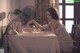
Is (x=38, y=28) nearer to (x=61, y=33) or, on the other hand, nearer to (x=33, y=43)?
(x=61, y=33)

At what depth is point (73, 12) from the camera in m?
6.28

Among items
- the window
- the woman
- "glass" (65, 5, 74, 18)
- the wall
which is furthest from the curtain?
the woman

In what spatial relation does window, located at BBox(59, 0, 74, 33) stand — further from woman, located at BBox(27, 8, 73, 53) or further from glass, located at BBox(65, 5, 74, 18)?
woman, located at BBox(27, 8, 73, 53)

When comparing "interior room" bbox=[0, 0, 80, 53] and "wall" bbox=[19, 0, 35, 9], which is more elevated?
"wall" bbox=[19, 0, 35, 9]

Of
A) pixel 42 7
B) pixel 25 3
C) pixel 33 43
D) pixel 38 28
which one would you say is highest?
pixel 25 3

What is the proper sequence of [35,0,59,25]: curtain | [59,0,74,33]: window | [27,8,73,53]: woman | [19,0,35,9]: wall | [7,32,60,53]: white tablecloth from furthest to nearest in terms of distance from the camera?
1. [59,0,74,33]: window
2. [19,0,35,9]: wall
3. [35,0,59,25]: curtain
4. [27,8,73,53]: woman
5. [7,32,60,53]: white tablecloth

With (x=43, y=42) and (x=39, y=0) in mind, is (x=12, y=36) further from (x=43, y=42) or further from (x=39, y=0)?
(x=39, y=0)

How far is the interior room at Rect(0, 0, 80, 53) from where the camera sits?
3.12m

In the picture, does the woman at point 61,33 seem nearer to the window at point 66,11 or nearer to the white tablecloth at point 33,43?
the white tablecloth at point 33,43

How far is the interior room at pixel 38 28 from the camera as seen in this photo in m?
3.12

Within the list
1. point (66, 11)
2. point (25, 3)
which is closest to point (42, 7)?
point (25, 3)

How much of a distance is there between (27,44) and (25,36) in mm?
117

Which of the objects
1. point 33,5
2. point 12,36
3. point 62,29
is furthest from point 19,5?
point 12,36

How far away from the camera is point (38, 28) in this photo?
14.6 feet
